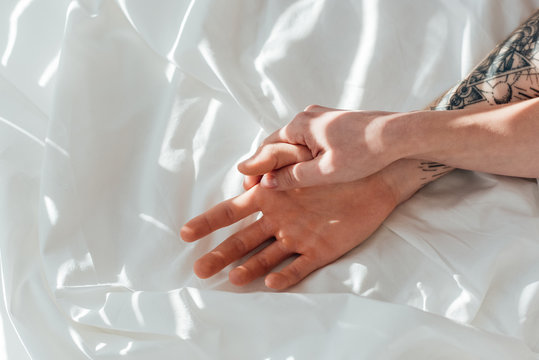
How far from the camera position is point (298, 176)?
1141 millimetres

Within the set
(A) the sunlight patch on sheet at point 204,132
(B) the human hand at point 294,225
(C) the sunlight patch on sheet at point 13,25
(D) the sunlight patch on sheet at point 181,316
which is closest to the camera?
(D) the sunlight patch on sheet at point 181,316

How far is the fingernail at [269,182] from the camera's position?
1170 millimetres

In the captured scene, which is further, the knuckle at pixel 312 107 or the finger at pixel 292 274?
the knuckle at pixel 312 107

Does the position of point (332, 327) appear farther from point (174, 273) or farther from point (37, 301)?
point (37, 301)

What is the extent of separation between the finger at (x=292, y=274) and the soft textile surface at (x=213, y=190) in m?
0.02

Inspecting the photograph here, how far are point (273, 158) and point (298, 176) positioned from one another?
0.06 metres

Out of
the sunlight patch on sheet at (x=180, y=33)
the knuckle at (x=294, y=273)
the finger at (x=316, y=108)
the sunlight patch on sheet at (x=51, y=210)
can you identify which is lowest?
the knuckle at (x=294, y=273)

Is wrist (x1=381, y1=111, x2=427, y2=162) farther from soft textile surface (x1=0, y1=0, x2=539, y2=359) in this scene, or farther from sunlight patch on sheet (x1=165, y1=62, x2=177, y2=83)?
sunlight patch on sheet (x1=165, y1=62, x2=177, y2=83)

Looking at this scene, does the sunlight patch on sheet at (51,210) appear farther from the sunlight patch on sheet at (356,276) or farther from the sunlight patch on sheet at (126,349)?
the sunlight patch on sheet at (356,276)

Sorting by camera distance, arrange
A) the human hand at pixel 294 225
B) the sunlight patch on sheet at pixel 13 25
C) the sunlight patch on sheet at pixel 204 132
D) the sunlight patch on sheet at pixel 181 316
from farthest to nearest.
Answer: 1. the sunlight patch on sheet at pixel 13 25
2. the sunlight patch on sheet at pixel 204 132
3. the human hand at pixel 294 225
4. the sunlight patch on sheet at pixel 181 316

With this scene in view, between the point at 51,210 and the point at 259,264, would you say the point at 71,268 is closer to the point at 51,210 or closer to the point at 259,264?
the point at 51,210

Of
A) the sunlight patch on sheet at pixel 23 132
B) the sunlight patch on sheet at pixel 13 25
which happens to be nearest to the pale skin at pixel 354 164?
A: the sunlight patch on sheet at pixel 23 132

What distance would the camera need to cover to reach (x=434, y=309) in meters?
1.06

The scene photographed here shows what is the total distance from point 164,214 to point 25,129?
0.37 m
